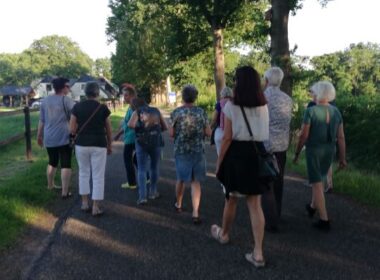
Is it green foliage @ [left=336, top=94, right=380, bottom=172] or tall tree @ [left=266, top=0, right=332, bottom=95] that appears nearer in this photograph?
green foliage @ [left=336, top=94, right=380, bottom=172]

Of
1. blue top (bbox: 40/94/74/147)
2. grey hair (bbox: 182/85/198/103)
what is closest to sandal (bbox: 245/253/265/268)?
grey hair (bbox: 182/85/198/103)

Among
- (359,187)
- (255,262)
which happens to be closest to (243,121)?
(255,262)

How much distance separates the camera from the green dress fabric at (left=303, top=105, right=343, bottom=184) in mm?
6156

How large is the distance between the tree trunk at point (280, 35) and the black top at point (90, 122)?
6.07m

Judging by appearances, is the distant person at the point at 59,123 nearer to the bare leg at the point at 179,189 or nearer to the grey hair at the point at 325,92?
the bare leg at the point at 179,189

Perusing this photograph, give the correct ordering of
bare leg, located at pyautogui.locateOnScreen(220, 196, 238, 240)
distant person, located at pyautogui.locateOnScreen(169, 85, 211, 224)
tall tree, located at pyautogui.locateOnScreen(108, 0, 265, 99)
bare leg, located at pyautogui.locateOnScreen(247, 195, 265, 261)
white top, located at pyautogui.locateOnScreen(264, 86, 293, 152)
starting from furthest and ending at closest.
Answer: tall tree, located at pyautogui.locateOnScreen(108, 0, 265, 99)
distant person, located at pyautogui.locateOnScreen(169, 85, 211, 224)
white top, located at pyautogui.locateOnScreen(264, 86, 293, 152)
bare leg, located at pyautogui.locateOnScreen(220, 196, 238, 240)
bare leg, located at pyautogui.locateOnScreen(247, 195, 265, 261)

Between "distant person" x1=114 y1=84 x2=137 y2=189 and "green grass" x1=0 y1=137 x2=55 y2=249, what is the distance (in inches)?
57.1

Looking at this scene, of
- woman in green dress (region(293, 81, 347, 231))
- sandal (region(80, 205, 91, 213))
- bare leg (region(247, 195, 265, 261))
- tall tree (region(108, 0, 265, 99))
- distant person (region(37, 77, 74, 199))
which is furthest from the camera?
tall tree (region(108, 0, 265, 99))

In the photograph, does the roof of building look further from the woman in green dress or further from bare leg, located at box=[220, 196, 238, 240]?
bare leg, located at box=[220, 196, 238, 240]

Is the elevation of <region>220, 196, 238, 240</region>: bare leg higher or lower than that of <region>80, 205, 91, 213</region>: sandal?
higher

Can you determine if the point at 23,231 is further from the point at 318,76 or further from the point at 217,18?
the point at 217,18

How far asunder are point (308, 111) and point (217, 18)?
648 inches

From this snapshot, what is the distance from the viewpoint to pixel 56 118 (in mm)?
8086

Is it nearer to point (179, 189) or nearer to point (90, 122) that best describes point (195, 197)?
point (179, 189)
